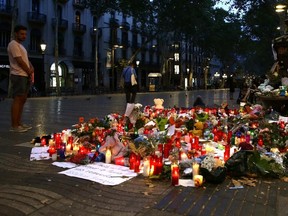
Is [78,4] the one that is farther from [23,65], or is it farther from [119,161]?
[119,161]

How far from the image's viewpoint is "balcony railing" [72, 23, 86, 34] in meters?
48.2

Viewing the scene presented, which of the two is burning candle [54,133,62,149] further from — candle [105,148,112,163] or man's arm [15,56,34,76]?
man's arm [15,56,34,76]

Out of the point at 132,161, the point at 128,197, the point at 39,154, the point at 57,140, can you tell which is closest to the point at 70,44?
the point at 57,140

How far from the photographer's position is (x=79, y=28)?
4881cm

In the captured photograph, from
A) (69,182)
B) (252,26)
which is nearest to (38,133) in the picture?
(69,182)

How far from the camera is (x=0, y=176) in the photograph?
451cm

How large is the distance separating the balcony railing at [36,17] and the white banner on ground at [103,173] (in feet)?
131

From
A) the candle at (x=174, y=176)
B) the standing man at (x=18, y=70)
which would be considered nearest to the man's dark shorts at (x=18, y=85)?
the standing man at (x=18, y=70)

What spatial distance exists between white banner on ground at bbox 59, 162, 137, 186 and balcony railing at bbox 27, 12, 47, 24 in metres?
39.9

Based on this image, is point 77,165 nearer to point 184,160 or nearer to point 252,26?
→ point 184,160

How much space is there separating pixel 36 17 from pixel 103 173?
4092 cm

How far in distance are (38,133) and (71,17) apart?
42540mm

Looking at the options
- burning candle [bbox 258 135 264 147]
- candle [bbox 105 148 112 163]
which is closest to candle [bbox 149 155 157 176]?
candle [bbox 105 148 112 163]

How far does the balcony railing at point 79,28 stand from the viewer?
4822 centimetres
